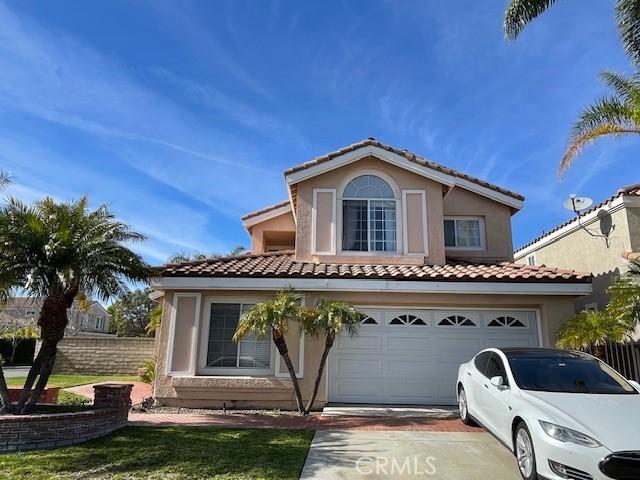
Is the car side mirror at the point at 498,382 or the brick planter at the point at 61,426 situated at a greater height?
the car side mirror at the point at 498,382

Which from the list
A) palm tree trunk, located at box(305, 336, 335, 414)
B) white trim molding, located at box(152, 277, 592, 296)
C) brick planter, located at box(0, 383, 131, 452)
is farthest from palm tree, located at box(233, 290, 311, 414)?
brick planter, located at box(0, 383, 131, 452)

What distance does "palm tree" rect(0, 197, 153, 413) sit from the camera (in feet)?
28.8

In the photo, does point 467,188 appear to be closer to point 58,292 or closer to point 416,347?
point 416,347

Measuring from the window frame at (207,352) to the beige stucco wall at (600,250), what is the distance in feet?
30.3

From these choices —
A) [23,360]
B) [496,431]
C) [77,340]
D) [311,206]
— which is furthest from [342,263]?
[23,360]

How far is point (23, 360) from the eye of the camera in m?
34.0

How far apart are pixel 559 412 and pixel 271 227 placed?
12994 mm

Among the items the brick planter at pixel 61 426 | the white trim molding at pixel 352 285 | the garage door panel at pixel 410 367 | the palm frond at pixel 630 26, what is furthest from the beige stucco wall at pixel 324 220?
the palm frond at pixel 630 26

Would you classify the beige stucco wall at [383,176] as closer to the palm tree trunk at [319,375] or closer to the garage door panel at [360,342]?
the garage door panel at [360,342]

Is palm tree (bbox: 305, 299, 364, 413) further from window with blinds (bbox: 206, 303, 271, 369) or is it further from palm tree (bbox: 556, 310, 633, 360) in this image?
palm tree (bbox: 556, 310, 633, 360)

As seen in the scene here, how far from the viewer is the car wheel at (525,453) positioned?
5.57 metres

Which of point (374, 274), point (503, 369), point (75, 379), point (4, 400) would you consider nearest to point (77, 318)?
point (75, 379)

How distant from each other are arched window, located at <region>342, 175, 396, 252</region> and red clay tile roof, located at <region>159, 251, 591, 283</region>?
0.98 meters

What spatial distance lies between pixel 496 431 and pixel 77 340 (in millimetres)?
20881
